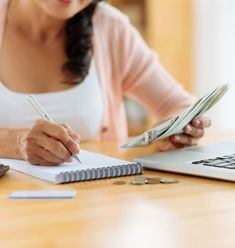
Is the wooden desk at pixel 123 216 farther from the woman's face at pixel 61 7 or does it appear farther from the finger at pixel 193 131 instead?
the woman's face at pixel 61 7

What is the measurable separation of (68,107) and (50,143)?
60 cm

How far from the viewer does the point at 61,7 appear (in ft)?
5.28

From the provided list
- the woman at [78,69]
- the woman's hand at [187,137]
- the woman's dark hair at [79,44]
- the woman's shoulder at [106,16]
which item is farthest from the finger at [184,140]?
the woman's shoulder at [106,16]

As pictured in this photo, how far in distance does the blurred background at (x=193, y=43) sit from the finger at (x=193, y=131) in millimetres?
1849

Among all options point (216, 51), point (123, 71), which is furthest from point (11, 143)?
point (216, 51)

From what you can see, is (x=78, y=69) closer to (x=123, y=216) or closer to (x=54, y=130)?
(x=54, y=130)

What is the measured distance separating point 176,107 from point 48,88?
1.18ft

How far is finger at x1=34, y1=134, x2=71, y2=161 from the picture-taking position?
3.56 ft

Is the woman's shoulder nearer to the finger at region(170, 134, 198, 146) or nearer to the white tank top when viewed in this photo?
the white tank top

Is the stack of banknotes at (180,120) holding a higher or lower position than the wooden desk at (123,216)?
higher

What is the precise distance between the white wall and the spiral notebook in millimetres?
2127

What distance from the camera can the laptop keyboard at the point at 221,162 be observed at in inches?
41.9

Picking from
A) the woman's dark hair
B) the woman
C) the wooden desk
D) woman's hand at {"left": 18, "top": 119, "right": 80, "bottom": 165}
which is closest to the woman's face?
the woman

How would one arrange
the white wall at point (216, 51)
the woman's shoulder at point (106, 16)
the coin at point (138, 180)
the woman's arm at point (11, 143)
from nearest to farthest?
the coin at point (138, 180)
the woman's arm at point (11, 143)
the woman's shoulder at point (106, 16)
the white wall at point (216, 51)
